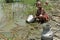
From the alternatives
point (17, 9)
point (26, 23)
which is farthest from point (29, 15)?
point (17, 9)

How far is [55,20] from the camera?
6.93 meters

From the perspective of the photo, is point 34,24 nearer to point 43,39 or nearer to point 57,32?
point 57,32

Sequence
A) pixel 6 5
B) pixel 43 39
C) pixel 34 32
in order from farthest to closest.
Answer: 1. pixel 6 5
2. pixel 34 32
3. pixel 43 39

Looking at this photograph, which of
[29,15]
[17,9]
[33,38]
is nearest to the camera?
[33,38]

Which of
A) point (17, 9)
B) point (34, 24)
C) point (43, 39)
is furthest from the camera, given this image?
point (17, 9)

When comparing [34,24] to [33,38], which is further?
[34,24]

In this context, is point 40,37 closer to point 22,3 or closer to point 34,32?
point 34,32

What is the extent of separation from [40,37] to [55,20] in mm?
1407

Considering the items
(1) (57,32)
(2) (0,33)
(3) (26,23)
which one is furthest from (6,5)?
(1) (57,32)

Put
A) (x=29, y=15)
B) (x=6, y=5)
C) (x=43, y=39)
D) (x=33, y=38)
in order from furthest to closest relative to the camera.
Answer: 1. (x=6, y=5)
2. (x=29, y=15)
3. (x=33, y=38)
4. (x=43, y=39)

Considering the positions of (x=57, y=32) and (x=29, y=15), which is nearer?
(x=57, y=32)

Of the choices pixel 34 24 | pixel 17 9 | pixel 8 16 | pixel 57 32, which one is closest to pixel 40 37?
pixel 57 32

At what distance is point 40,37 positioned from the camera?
5691 millimetres

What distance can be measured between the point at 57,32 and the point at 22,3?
320 cm
